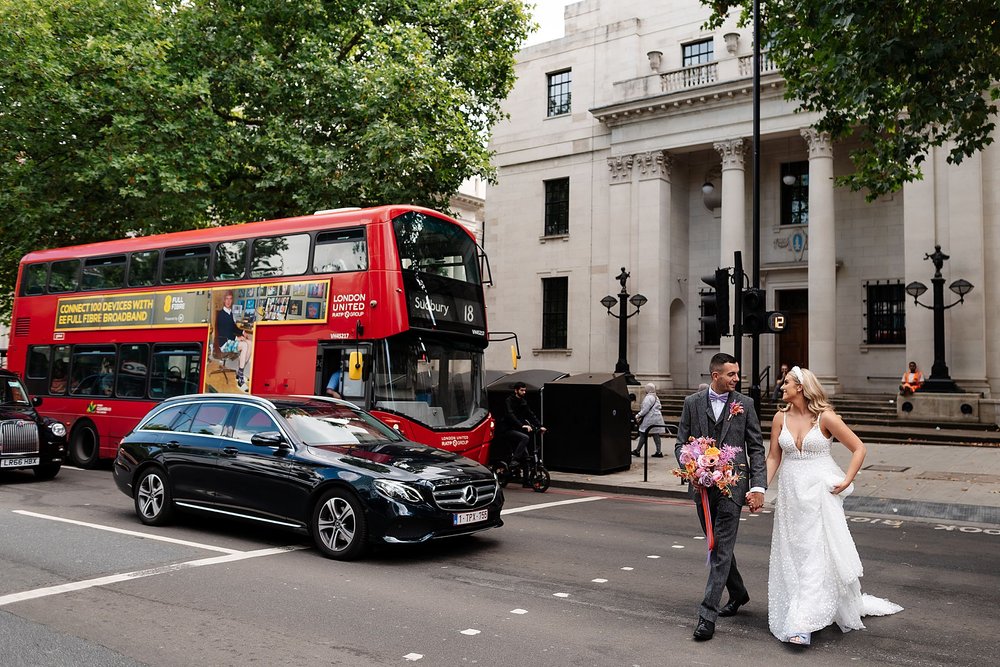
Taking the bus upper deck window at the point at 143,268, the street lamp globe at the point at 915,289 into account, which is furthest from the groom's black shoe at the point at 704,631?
the street lamp globe at the point at 915,289

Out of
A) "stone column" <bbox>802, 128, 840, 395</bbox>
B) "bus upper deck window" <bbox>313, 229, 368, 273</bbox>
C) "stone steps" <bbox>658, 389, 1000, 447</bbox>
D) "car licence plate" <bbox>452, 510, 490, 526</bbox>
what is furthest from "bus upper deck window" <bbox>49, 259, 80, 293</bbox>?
"stone column" <bbox>802, 128, 840, 395</bbox>

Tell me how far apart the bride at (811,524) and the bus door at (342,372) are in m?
6.86

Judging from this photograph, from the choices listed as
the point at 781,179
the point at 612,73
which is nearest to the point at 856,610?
the point at 781,179

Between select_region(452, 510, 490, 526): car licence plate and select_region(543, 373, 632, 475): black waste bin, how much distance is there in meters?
7.31

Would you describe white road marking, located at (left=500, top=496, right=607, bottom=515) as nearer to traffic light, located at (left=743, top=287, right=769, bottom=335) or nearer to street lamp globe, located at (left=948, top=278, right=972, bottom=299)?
traffic light, located at (left=743, top=287, right=769, bottom=335)

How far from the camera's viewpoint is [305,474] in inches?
311

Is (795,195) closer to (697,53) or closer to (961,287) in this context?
(697,53)

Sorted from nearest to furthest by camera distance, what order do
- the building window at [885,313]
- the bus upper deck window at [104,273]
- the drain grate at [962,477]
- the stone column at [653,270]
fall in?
the drain grate at [962,477], the bus upper deck window at [104,273], the building window at [885,313], the stone column at [653,270]

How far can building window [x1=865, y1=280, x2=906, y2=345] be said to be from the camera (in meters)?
25.4

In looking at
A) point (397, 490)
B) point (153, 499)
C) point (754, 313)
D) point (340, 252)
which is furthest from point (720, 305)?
point (153, 499)

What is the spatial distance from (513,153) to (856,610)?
2863 cm

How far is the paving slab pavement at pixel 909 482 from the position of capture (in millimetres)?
11477

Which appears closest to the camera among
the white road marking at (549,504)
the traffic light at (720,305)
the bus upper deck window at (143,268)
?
the white road marking at (549,504)

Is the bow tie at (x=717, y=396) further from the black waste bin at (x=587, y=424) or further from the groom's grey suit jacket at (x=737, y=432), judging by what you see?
the black waste bin at (x=587, y=424)
